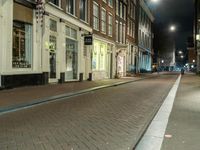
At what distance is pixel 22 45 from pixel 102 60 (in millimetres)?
17585

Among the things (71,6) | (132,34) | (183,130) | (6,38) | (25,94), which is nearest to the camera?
(183,130)

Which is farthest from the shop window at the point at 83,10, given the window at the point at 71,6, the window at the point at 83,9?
the window at the point at 71,6

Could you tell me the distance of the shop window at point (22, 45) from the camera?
19.1 metres

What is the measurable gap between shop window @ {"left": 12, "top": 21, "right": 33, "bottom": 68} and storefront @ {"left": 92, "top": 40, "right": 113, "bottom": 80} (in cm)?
1281

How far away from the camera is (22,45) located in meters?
20.0

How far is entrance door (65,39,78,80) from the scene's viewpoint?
27.1m

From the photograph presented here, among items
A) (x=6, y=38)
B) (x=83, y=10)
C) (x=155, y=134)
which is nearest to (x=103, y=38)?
(x=83, y=10)

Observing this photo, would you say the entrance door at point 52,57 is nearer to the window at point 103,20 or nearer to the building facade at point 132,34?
the window at point 103,20

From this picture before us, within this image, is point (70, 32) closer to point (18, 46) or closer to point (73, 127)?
point (18, 46)

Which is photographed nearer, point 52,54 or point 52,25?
point 52,25

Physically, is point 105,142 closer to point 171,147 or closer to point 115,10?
point 171,147

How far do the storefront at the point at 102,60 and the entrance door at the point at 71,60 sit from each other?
4395mm

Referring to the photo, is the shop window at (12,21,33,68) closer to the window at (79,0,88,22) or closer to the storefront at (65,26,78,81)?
the storefront at (65,26,78,81)

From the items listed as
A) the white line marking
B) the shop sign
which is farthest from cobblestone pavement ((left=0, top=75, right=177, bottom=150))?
the shop sign
